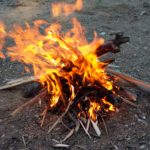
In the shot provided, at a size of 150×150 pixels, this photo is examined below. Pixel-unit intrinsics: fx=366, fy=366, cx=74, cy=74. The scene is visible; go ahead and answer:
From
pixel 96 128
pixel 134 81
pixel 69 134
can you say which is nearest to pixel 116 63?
pixel 134 81

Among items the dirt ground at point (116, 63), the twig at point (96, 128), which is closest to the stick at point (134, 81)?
the dirt ground at point (116, 63)

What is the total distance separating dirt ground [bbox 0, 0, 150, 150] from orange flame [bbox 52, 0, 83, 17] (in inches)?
6.0

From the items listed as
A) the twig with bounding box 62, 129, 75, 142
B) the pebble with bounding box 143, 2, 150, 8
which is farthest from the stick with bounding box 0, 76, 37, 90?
the pebble with bounding box 143, 2, 150, 8

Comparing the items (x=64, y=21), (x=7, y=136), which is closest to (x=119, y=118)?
(x=7, y=136)

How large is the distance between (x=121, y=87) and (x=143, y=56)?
133 centimetres

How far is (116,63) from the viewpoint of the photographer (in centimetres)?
477

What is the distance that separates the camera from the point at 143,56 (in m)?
4.95

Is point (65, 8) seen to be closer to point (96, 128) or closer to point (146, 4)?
point (146, 4)

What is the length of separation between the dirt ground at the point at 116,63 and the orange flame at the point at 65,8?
0.15 m

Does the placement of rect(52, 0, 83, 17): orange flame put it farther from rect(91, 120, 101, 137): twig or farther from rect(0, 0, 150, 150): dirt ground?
rect(91, 120, 101, 137): twig

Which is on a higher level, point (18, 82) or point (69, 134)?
point (18, 82)

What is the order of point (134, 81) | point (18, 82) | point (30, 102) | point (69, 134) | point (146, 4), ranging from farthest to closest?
point (146, 4)
point (18, 82)
point (134, 81)
point (30, 102)
point (69, 134)

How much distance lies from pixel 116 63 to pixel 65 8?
256cm

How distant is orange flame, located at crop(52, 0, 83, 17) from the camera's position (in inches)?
264
